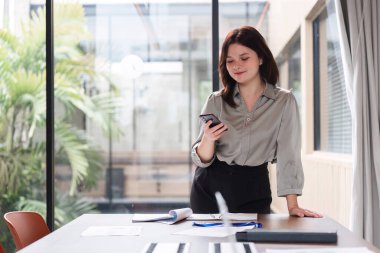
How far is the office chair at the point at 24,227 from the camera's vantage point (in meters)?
2.21

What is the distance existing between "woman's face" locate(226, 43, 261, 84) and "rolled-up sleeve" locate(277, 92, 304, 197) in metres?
0.21

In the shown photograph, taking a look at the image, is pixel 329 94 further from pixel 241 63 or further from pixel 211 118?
pixel 211 118

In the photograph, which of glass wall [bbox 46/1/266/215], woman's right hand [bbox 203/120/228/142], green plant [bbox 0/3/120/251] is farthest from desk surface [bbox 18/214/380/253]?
green plant [bbox 0/3/120/251]

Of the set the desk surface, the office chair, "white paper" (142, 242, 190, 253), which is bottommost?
the office chair

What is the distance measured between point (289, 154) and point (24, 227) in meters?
1.14

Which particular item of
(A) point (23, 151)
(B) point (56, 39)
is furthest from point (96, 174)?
(B) point (56, 39)

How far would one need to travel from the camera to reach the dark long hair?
2596mm

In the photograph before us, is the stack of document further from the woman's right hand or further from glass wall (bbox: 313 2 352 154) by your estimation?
glass wall (bbox: 313 2 352 154)

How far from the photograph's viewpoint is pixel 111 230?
6.59ft

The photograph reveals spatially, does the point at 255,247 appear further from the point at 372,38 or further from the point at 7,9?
the point at 7,9

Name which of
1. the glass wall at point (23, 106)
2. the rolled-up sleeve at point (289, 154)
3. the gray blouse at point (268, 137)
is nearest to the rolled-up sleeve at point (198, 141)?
the gray blouse at point (268, 137)

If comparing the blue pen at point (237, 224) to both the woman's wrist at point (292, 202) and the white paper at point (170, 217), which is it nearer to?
the white paper at point (170, 217)

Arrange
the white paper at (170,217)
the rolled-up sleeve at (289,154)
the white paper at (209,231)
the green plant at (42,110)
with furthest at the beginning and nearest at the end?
the green plant at (42,110) < the rolled-up sleeve at (289,154) < the white paper at (170,217) < the white paper at (209,231)

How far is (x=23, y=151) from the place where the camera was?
14.4 ft
